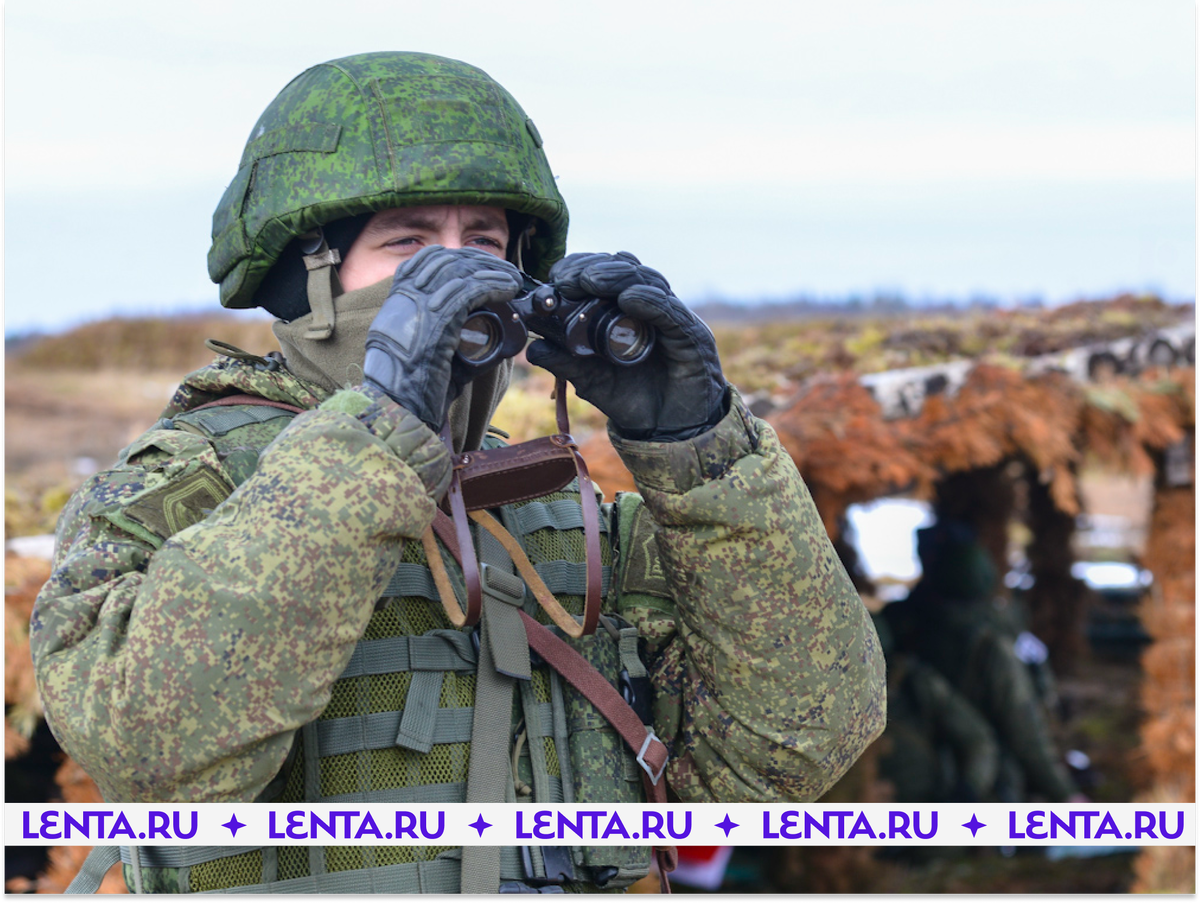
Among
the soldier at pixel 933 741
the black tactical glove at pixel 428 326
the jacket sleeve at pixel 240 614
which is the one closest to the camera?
the jacket sleeve at pixel 240 614

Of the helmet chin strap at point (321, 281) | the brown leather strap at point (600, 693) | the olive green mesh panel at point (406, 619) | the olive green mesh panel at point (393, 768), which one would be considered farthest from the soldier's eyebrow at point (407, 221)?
the olive green mesh panel at point (393, 768)

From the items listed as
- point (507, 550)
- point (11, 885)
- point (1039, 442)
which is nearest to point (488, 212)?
point (507, 550)

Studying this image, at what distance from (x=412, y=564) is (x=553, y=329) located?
51 centimetres

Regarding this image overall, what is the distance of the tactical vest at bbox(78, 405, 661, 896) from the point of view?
1862 millimetres

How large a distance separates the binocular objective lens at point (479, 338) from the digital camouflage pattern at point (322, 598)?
0.55 ft

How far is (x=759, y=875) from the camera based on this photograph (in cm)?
572

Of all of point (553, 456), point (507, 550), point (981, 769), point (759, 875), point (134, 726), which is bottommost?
point (759, 875)

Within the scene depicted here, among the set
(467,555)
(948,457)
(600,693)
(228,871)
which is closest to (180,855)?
(228,871)

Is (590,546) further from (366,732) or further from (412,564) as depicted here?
(366,732)

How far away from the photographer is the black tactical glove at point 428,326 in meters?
1.74

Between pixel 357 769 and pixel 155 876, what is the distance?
0.37 meters

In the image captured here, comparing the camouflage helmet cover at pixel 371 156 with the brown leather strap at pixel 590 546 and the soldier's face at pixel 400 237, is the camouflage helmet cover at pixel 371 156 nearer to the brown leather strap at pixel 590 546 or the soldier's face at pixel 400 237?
the soldier's face at pixel 400 237

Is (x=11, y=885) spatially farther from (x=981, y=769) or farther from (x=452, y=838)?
(x=981, y=769)

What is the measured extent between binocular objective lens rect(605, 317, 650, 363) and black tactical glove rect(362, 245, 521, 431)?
187 mm
